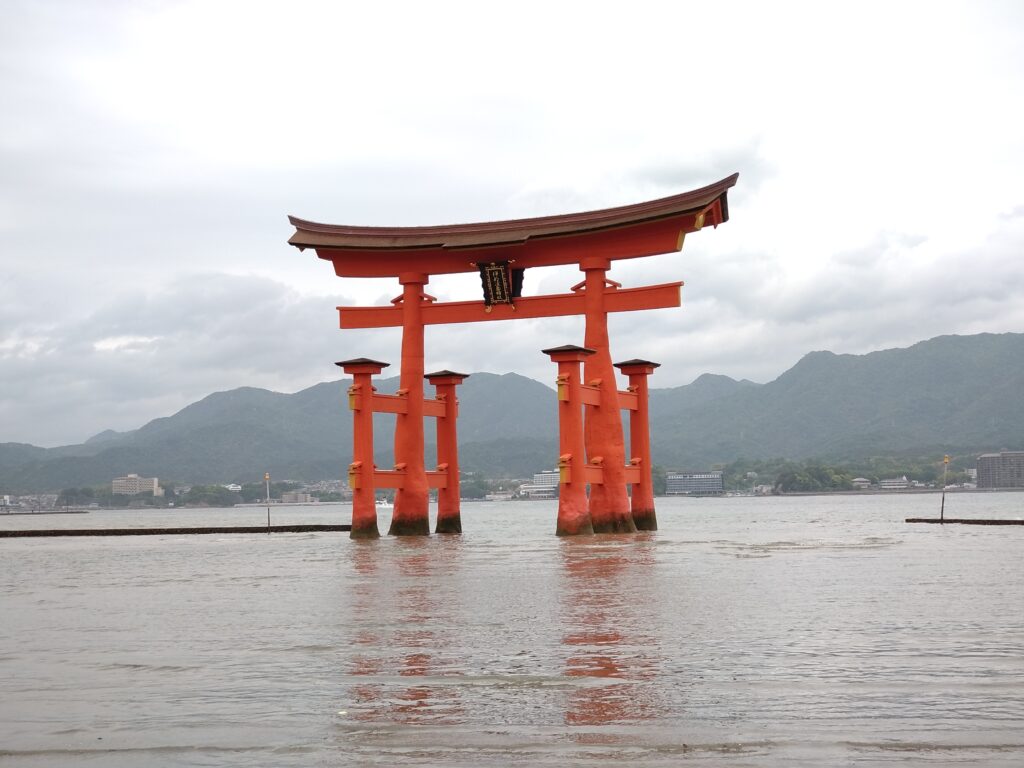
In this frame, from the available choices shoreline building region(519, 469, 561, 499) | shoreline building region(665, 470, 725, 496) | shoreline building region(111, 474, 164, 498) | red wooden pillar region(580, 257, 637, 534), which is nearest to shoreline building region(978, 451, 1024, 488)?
shoreline building region(665, 470, 725, 496)

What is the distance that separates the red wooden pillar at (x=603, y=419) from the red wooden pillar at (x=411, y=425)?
5106 mm

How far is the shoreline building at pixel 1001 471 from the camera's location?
496 ft

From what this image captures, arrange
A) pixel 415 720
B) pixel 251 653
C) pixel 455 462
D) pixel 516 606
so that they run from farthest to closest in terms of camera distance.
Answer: pixel 455 462
pixel 516 606
pixel 251 653
pixel 415 720

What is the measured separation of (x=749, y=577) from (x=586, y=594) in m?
4.07

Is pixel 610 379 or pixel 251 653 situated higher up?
pixel 610 379

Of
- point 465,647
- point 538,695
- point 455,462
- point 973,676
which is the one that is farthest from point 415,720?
point 455,462

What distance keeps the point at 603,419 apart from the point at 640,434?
4.23 metres

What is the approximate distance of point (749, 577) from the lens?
17.8 metres

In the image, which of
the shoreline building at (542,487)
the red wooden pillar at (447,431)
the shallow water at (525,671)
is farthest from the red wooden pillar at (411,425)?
the shoreline building at (542,487)

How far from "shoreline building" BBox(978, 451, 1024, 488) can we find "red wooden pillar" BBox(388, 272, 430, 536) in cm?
13430

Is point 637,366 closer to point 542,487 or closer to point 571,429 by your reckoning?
point 571,429

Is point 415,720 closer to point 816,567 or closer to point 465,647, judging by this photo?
point 465,647

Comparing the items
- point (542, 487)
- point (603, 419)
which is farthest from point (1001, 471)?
point (603, 419)

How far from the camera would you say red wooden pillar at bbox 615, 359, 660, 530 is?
3600 cm
